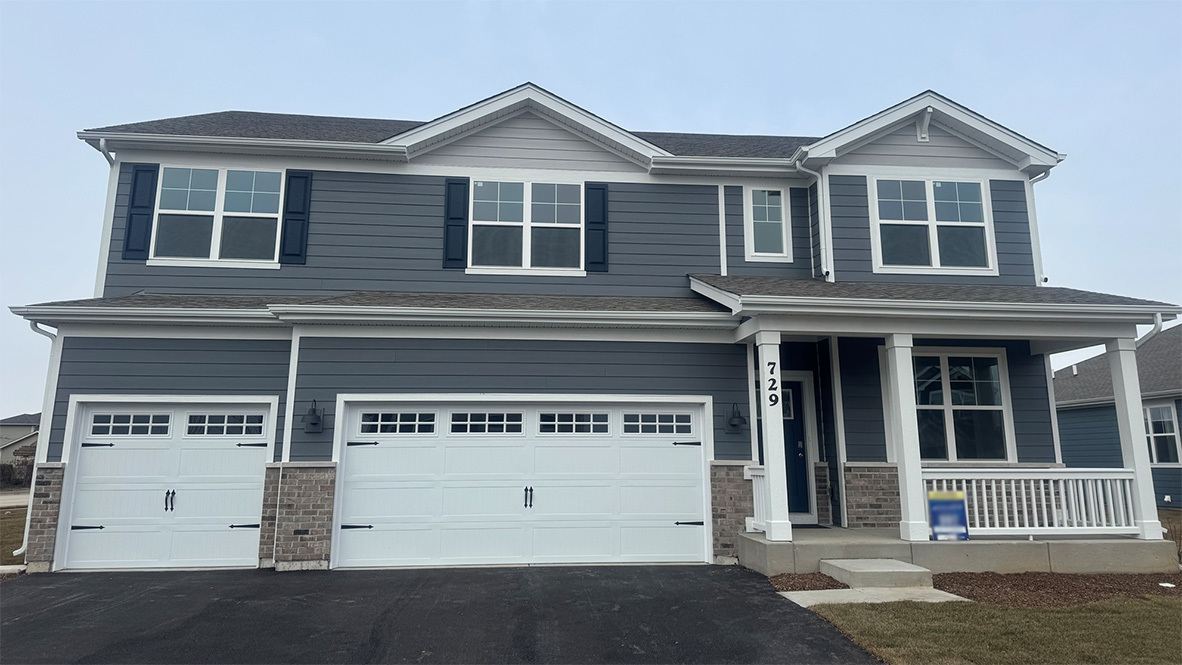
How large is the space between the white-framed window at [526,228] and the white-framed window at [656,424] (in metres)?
2.41

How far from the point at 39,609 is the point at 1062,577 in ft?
34.3

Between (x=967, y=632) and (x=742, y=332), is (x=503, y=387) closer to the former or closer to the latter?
(x=742, y=332)

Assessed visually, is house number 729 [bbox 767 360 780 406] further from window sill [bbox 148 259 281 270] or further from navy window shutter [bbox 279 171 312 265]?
window sill [bbox 148 259 281 270]

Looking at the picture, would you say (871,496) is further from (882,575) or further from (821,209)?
(821,209)

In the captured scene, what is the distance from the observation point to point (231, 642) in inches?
197

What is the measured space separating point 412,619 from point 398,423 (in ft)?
10.1

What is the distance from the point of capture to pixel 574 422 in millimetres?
8406

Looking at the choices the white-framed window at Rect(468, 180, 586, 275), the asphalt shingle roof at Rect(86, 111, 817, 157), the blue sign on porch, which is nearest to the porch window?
the blue sign on porch

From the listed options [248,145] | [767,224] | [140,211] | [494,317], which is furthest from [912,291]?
[140,211]

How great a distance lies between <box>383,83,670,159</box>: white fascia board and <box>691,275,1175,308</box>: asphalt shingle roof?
92.7 inches

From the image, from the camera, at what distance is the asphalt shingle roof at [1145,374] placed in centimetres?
1582

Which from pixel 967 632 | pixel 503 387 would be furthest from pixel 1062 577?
pixel 503 387

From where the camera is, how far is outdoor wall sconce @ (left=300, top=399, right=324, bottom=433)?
7.84 metres

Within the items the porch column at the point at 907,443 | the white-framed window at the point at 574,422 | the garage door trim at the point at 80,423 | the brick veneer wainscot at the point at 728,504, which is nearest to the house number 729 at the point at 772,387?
the brick veneer wainscot at the point at 728,504
